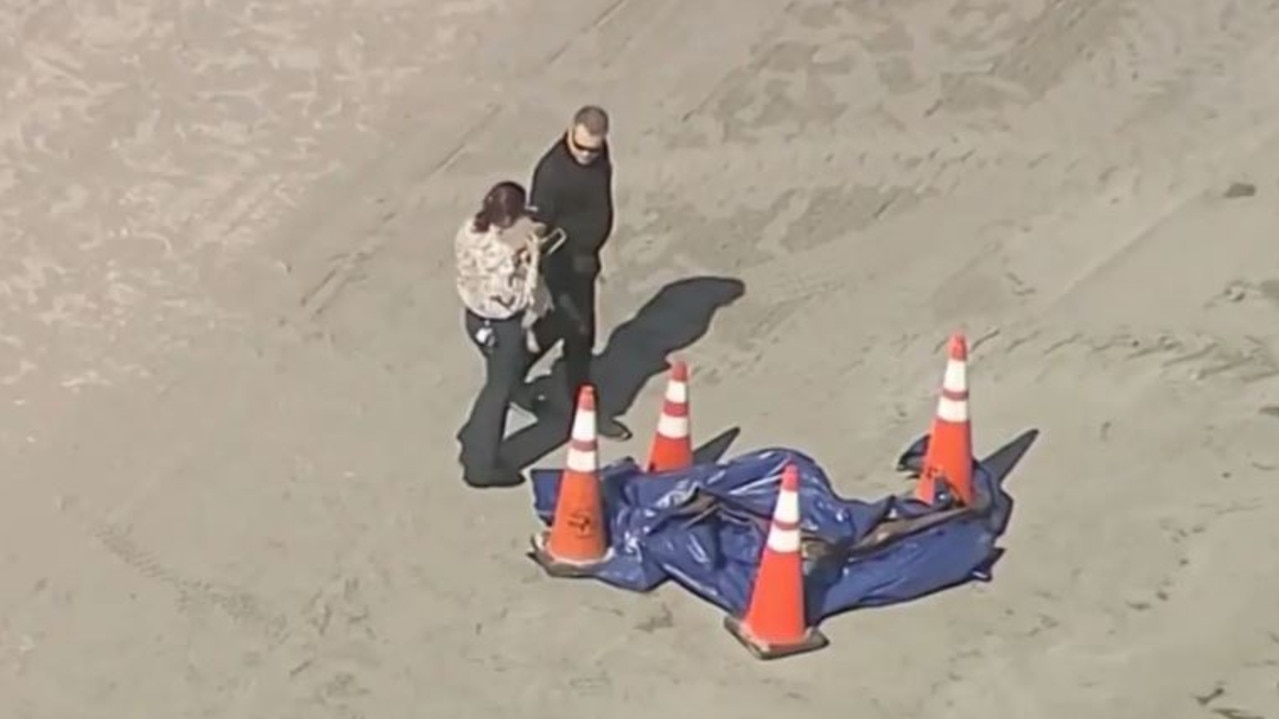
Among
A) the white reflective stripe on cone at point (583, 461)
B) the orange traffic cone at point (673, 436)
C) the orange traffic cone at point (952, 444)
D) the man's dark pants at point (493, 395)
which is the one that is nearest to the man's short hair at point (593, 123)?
the man's dark pants at point (493, 395)

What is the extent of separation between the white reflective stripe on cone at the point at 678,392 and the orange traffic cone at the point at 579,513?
1.30 feet

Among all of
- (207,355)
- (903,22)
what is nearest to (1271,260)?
(903,22)

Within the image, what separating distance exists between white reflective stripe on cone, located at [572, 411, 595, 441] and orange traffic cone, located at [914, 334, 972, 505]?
1450 mm

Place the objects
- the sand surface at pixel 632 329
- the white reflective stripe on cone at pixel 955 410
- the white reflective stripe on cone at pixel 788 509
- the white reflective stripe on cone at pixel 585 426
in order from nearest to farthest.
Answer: the white reflective stripe on cone at pixel 788 509, the sand surface at pixel 632 329, the white reflective stripe on cone at pixel 585 426, the white reflective stripe on cone at pixel 955 410

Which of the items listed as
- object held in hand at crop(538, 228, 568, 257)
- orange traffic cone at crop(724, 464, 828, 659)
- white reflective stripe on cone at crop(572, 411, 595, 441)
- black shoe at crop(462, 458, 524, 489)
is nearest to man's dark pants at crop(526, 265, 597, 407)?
object held in hand at crop(538, 228, 568, 257)

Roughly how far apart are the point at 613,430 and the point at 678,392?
111cm

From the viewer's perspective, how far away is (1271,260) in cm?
1291

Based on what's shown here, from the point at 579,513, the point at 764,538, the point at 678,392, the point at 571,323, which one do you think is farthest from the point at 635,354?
the point at 764,538

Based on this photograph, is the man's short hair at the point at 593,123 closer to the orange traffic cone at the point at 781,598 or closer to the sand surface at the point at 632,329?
the sand surface at the point at 632,329

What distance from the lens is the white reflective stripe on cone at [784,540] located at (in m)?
10.2

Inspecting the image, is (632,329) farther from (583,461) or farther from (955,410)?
(955,410)

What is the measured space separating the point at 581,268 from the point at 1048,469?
2.31 metres

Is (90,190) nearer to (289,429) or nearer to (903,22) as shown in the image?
(289,429)

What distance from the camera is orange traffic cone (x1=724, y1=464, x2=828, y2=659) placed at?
10148 millimetres
